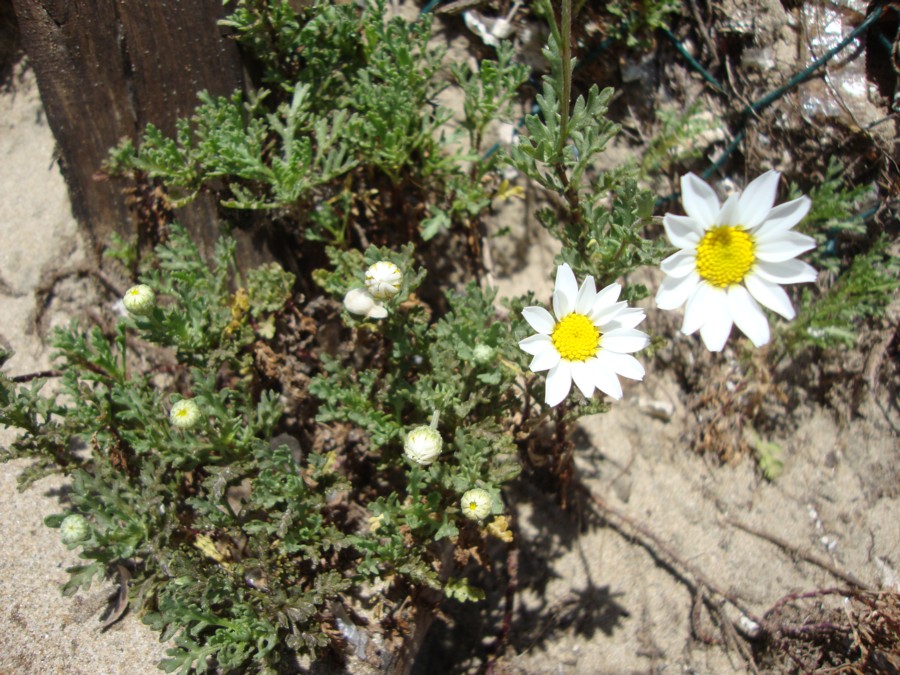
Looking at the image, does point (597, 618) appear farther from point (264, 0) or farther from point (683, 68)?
point (264, 0)

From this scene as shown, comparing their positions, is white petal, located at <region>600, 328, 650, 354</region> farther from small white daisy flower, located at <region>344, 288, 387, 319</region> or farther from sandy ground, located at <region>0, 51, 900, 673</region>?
sandy ground, located at <region>0, 51, 900, 673</region>

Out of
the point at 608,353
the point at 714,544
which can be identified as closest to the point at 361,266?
the point at 608,353

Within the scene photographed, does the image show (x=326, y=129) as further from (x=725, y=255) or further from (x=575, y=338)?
(x=725, y=255)

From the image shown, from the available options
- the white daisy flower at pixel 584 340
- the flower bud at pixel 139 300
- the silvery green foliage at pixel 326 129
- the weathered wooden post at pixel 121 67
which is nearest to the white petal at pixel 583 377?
the white daisy flower at pixel 584 340

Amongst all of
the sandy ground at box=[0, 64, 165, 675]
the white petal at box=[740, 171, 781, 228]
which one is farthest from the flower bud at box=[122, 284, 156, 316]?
the white petal at box=[740, 171, 781, 228]

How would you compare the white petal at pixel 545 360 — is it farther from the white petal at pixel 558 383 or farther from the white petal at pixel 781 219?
the white petal at pixel 781 219

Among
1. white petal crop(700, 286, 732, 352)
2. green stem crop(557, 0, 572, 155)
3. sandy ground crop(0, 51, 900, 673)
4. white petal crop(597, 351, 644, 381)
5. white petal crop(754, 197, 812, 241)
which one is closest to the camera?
green stem crop(557, 0, 572, 155)
